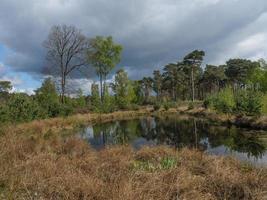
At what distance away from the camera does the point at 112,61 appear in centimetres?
5038

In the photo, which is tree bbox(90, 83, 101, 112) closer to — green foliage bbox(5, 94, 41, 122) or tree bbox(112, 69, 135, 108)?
tree bbox(112, 69, 135, 108)

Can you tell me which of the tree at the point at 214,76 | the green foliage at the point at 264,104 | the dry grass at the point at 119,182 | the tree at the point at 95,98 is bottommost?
the dry grass at the point at 119,182

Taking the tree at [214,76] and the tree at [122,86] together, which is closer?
the tree at [122,86]

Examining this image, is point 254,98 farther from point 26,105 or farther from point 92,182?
point 92,182

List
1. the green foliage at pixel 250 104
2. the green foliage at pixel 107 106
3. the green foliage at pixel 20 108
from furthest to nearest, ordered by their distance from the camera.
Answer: the green foliage at pixel 107 106, the green foliage at pixel 250 104, the green foliage at pixel 20 108

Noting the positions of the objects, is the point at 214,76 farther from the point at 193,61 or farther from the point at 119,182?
the point at 119,182

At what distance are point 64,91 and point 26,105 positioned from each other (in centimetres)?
1595

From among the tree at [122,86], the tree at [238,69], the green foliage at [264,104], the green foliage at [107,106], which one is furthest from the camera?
the tree at [238,69]

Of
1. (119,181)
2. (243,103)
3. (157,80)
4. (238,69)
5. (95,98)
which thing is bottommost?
(119,181)

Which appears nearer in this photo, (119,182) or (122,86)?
(119,182)

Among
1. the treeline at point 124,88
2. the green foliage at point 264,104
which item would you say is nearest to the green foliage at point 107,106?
the treeline at point 124,88

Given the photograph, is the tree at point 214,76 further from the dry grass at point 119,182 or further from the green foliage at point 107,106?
the dry grass at point 119,182

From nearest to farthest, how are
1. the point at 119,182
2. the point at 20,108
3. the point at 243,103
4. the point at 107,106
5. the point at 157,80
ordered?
1. the point at 119,182
2. the point at 20,108
3. the point at 243,103
4. the point at 107,106
5. the point at 157,80

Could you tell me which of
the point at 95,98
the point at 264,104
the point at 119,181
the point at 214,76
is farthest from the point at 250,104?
the point at 214,76
